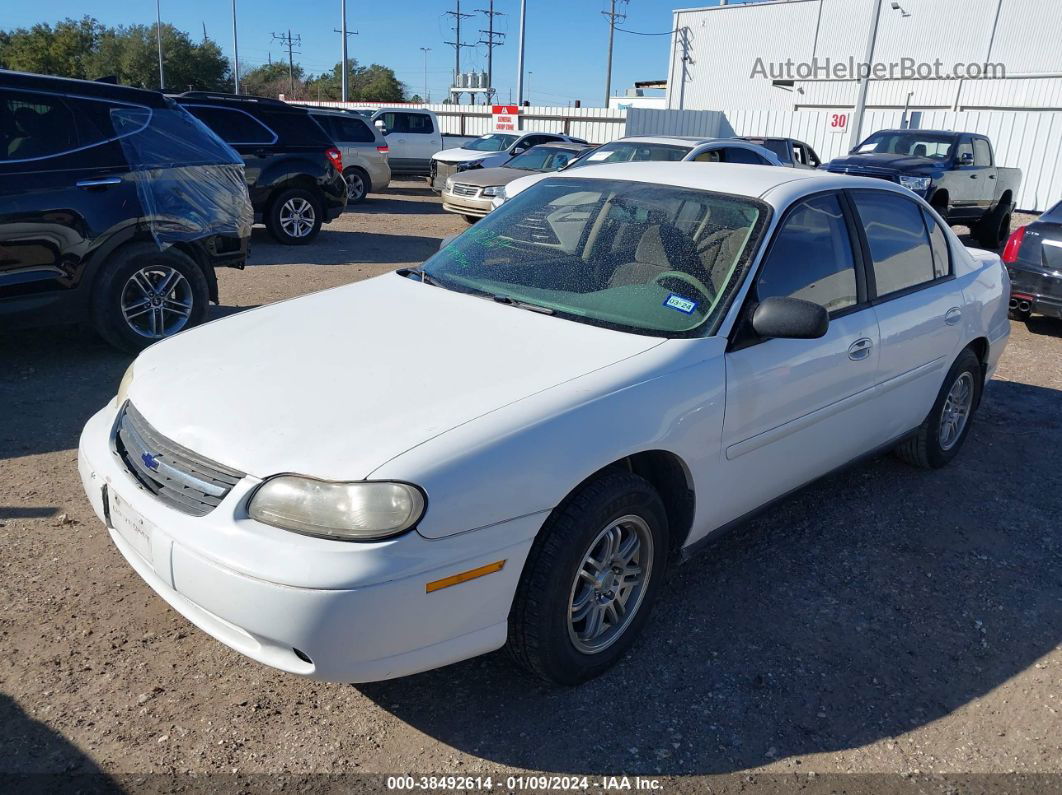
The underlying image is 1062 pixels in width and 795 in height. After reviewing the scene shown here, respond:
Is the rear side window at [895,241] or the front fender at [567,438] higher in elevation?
the rear side window at [895,241]

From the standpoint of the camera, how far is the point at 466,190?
14023 millimetres

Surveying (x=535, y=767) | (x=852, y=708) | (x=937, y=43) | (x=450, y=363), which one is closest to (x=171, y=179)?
(x=450, y=363)

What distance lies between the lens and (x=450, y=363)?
9.37 ft

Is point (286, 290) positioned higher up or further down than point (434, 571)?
further down

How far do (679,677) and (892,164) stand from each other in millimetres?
12756

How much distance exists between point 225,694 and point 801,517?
282 centimetres

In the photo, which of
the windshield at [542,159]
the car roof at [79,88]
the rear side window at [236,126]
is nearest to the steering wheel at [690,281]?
the car roof at [79,88]

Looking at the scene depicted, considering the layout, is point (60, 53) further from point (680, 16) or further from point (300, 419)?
point (300, 419)

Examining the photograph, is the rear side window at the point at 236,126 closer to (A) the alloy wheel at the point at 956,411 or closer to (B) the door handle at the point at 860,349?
(A) the alloy wheel at the point at 956,411

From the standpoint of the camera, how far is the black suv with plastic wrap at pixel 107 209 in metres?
5.37

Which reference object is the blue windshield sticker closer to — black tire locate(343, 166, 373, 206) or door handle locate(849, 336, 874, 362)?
door handle locate(849, 336, 874, 362)

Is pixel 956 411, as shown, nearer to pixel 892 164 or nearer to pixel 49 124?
pixel 49 124

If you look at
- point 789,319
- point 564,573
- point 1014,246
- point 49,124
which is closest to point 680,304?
point 789,319

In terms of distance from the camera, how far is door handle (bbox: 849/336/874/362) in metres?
3.66
